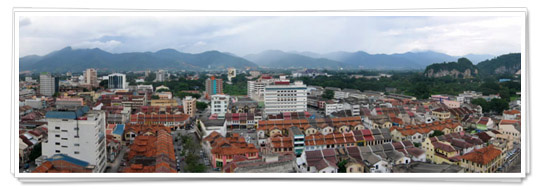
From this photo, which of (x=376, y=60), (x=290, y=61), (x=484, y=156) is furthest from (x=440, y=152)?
(x=290, y=61)

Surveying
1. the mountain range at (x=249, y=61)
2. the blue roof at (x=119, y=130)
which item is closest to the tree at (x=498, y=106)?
the blue roof at (x=119, y=130)

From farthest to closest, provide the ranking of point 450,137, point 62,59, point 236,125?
point 62,59 < point 236,125 < point 450,137

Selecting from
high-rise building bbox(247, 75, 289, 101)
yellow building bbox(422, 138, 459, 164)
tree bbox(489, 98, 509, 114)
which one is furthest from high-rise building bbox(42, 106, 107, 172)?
tree bbox(489, 98, 509, 114)

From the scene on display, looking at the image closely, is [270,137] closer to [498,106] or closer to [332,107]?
[332,107]

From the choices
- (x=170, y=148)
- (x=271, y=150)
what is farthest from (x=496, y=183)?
(x=170, y=148)

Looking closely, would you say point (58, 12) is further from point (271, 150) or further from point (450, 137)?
point (450, 137)

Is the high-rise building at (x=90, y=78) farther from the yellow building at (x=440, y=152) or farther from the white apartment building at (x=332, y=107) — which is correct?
the yellow building at (x=440, y=152)

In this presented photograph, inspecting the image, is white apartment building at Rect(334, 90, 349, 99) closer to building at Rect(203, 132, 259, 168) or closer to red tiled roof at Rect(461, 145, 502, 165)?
building at Rect(203, 132, 259, 168)

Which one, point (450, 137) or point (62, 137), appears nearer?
point (62, 137)
